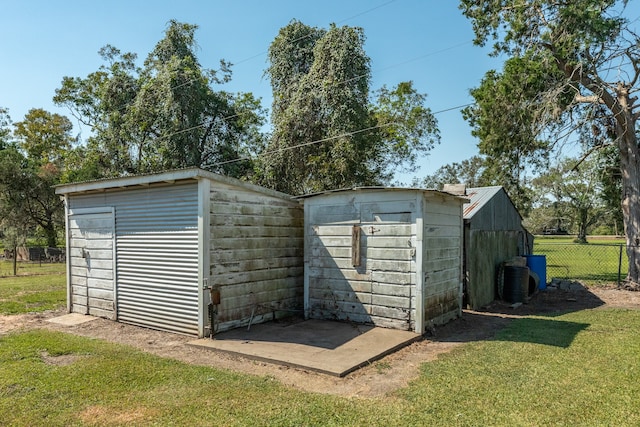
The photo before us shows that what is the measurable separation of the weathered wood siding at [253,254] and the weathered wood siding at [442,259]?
2.55m

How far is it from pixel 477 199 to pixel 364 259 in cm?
463

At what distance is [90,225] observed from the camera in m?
7.70

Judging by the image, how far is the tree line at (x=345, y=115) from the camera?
11016 mm

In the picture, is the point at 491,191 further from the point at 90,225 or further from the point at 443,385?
the point at 90,225

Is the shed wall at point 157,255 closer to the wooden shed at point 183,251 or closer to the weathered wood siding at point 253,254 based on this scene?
the wooden shed at point 183,251

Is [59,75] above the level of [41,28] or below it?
above

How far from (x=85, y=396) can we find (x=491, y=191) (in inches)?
370

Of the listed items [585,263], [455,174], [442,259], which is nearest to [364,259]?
[442,259]

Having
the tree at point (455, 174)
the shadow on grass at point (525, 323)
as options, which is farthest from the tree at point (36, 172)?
the tree at point (455, 174)

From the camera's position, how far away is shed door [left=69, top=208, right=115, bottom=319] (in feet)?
24.2

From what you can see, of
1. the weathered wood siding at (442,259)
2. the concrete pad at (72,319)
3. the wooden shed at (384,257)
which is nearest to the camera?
the wooden shed at (384,257)

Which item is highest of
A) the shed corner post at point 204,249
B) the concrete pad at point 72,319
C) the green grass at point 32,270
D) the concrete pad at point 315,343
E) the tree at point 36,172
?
the tree at point 36,172

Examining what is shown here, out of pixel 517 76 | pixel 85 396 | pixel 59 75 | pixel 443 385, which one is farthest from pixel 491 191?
pixel 59 75

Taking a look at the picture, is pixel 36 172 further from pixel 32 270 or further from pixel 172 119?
pixel 172 119
